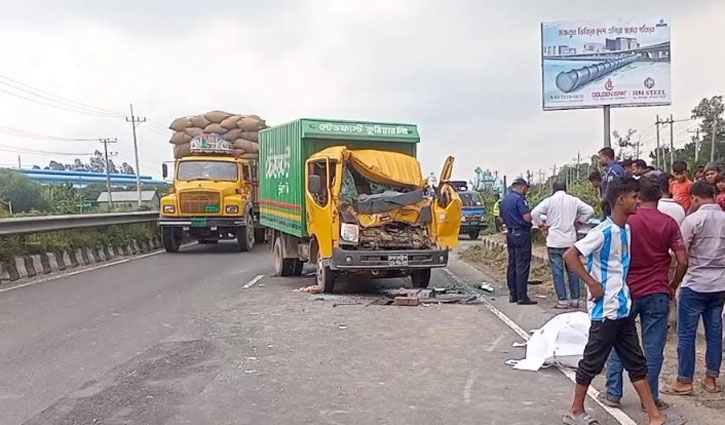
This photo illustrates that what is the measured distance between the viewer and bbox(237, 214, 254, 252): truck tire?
21.9 meters

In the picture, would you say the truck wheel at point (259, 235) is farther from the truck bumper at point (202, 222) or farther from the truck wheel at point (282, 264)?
the truck wheel at point (282, 264)

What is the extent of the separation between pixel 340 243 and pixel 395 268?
0.94 meters

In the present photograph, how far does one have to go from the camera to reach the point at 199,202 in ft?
70.3

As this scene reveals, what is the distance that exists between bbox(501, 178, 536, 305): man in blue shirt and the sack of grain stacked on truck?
13777 millimetres

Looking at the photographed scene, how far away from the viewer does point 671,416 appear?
557 cm

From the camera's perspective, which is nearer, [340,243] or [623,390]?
[623,390]

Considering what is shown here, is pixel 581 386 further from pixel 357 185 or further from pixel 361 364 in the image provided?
pixel 357 185

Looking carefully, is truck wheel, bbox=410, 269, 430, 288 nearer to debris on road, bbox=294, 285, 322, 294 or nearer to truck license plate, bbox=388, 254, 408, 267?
truck license plate, bbox=388, 254, 408, 267

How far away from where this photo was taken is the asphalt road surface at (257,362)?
5.96m

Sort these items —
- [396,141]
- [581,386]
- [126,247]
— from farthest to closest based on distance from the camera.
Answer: [126,247] < [396,141] < [581,386]

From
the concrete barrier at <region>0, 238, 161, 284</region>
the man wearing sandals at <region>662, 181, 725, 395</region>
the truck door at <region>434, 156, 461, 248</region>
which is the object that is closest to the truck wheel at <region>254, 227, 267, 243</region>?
the concrete barrier at <region>0, 238, 161, 284</region>

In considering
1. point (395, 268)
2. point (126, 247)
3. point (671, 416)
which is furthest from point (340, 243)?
point (126, 247)

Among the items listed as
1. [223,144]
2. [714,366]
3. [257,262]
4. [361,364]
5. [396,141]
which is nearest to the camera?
[714,366]

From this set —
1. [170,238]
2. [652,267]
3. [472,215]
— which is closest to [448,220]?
[652,267]
